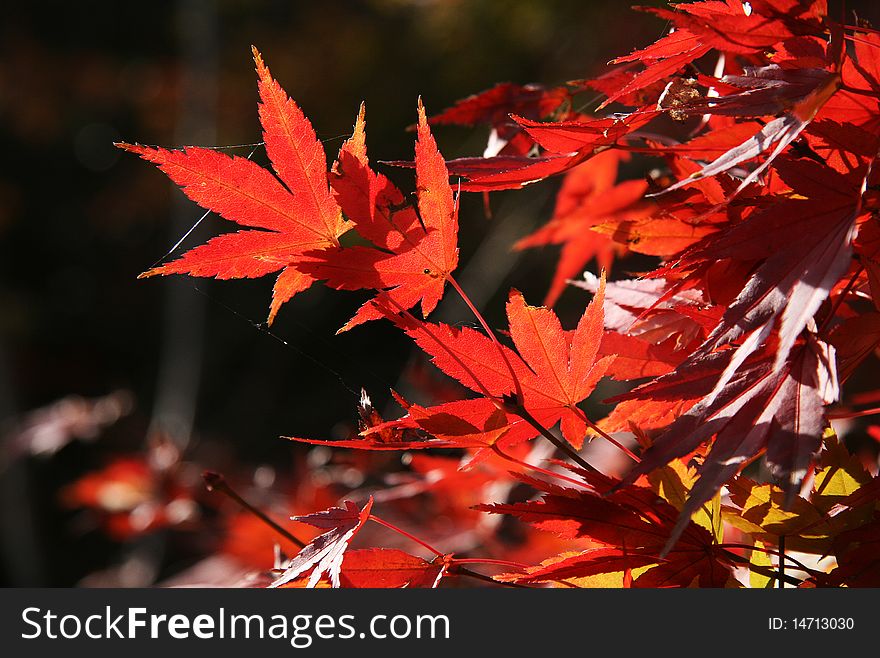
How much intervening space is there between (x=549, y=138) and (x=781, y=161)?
12cm

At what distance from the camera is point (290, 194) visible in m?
0.47

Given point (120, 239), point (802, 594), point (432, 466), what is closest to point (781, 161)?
point (802, 594)

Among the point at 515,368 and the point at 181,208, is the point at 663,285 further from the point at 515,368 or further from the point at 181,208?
the point at 181,208

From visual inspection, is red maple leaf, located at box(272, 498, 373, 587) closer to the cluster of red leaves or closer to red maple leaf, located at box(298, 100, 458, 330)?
the cluster of red leaves

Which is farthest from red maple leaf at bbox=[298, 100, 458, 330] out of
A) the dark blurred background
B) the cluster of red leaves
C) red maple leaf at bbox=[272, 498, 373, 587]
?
the dark blurred background

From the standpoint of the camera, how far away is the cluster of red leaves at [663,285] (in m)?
0.40

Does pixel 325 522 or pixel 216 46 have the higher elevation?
pixel 216 46

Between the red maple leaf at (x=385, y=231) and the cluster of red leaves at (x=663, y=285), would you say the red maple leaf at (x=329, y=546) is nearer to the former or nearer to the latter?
the cluster of red leaves at (x=663, y=285)

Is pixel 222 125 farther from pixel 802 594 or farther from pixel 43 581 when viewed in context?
pixel 802 594

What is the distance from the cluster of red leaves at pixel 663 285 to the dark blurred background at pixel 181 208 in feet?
8.10

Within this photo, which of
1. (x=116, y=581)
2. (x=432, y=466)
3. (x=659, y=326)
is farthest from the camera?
(x=116, y=581)

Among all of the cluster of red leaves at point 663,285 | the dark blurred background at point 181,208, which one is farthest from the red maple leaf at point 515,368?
the dark blurred background at point 181,208

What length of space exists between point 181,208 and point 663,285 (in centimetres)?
337

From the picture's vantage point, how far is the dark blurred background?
11.6ft
